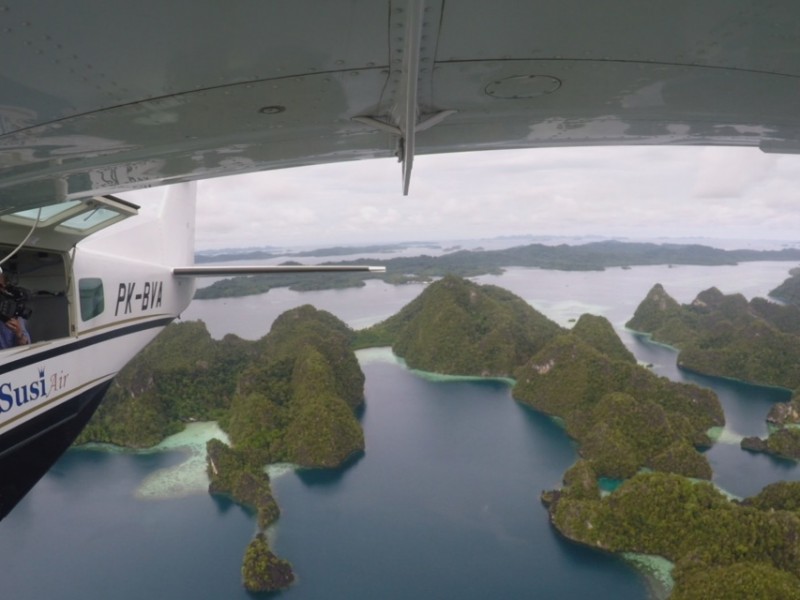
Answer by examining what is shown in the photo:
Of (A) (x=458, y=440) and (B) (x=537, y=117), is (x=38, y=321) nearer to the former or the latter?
(B) (x=537, y=117)

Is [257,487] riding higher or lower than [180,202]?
lower

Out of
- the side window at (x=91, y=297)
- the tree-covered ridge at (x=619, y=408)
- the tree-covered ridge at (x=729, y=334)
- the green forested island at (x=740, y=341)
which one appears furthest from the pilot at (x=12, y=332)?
the tree-covered ridge at (x=729, y=334)

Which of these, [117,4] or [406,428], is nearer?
[117,4]

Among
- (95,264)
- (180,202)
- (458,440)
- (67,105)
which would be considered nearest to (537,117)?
(67,105)

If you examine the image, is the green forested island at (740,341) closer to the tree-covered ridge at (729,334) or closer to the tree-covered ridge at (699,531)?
the tree-covered ridge at (729,334)

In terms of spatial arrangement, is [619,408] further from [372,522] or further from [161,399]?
[161,399]

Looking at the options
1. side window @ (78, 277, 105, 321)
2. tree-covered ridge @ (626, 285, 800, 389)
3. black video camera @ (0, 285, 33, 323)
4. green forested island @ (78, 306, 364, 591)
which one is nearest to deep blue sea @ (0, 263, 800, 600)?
green forested island @ (78, 306, 364, 591)
